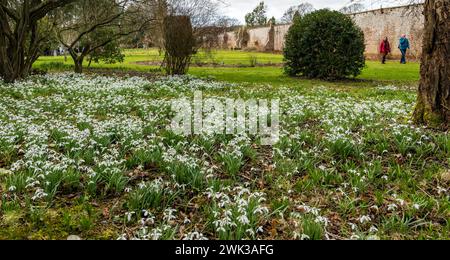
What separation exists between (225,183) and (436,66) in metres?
4.14

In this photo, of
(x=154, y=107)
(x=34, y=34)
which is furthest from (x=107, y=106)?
(x=34, y=34)

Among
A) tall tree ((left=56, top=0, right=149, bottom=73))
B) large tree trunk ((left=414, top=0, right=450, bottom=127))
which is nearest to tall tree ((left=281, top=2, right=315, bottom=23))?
tall tree ((left=56, top=0, right=149, bottom=73))

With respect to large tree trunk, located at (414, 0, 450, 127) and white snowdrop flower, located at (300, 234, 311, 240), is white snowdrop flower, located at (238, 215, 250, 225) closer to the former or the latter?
white snowdrop flower, located at (300, 234, 311, 240)

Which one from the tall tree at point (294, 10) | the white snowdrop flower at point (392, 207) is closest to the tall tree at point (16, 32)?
the white snowdrop flower at point (392, 207)

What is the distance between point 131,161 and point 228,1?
36.1ft

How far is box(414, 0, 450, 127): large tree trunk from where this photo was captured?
20.1ft

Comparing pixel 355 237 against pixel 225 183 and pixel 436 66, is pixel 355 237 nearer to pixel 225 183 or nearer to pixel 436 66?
pixel 225 183

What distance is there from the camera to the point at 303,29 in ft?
60.2

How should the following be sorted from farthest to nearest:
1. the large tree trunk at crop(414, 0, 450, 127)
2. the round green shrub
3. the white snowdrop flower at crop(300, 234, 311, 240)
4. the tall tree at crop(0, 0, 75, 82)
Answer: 1. the round green shrub
2. the tall tree at crop(0, 0, 75, 82)
3. the large tree trunk at crop(414, 0, 450, 127)
4. the white snowdrop flower at crop(300, 234, 311, 240)

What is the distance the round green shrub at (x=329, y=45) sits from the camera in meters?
17.3

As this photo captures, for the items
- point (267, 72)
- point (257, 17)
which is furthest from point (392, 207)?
point (257, 17)

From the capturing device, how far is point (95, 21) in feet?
65.0

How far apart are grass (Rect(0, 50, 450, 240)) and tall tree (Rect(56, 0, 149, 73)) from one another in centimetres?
1265

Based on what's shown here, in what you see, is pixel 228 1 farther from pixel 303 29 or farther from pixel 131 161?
pixel 131 161
